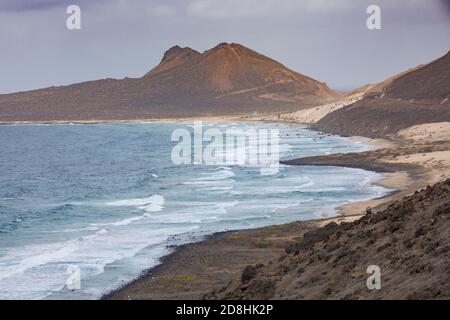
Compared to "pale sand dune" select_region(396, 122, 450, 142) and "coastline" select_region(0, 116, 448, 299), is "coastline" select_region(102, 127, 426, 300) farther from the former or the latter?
"pale sand dune" select_region(396, 122, 450, 142)

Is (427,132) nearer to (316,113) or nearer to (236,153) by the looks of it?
(236,153)

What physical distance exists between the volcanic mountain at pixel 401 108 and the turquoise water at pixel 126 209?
92.2 feet

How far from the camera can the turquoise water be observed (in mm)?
29203

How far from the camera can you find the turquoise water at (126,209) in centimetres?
2920

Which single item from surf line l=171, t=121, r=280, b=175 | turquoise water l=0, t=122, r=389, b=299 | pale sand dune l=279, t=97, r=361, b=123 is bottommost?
turquoise water l=0, t=122, r=389, b=299

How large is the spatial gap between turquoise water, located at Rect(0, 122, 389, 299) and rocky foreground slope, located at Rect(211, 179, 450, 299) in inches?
295

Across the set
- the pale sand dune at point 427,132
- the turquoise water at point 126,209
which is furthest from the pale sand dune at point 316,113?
the turquoise water at point 126,209

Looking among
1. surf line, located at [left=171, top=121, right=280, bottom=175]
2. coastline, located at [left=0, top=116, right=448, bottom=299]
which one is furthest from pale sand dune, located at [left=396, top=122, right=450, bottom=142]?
coastline, located at [left=0, top=116, right=448, bottom=299]

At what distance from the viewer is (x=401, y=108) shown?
123m

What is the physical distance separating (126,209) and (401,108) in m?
82.9

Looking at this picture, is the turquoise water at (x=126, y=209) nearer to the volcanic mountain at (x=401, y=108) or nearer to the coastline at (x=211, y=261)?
the coastline at (x=211, y=261)

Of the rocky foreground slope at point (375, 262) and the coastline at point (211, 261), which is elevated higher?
the rocky foreground slope at point (375, 262)
